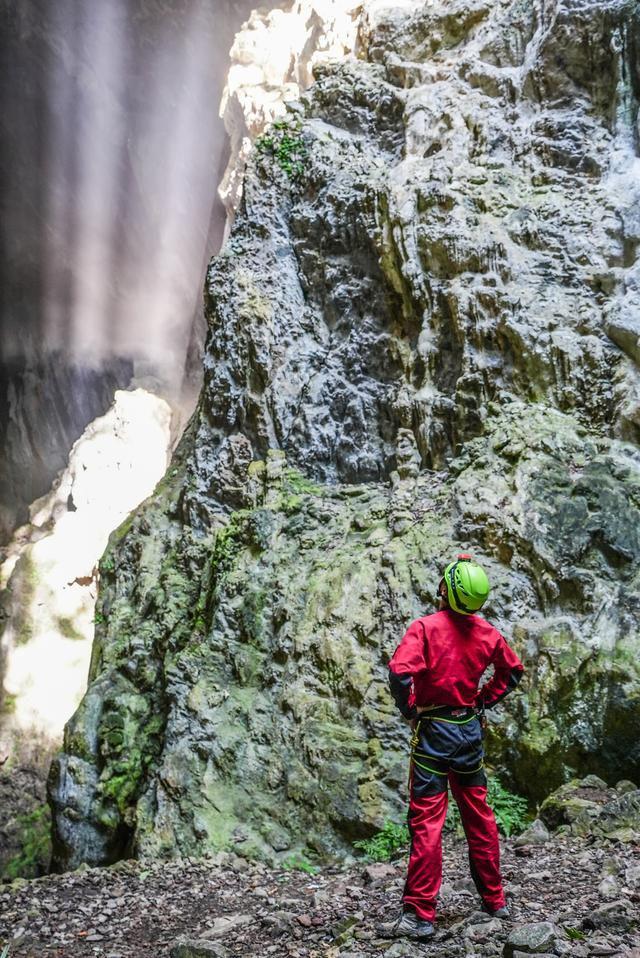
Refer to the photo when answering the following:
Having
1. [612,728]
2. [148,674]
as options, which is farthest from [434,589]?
[148,674]

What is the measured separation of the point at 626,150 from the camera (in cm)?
945

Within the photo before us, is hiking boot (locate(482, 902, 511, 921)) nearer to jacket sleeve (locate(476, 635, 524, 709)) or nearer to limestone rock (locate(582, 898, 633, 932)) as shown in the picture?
limestone rock (locate(582, 898, 633, 932))

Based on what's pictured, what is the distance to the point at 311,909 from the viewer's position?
412 cm

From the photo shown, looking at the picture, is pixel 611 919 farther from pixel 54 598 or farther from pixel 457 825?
pixel 54 598

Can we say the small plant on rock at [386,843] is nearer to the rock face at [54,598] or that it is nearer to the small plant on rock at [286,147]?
the rock face at [54,598]

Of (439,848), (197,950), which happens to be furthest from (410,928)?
(197,950)

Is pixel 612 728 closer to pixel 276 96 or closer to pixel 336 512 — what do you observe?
pixel 336 512

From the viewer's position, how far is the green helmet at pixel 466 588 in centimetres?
376

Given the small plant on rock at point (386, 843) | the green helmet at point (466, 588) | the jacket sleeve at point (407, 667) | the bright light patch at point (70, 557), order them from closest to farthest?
the jacket sleeve at point (407, 667) → the green helmet at point (466, 588) → the small plant on rock at point (386, 843) → the bright light patch at point (70, 557)

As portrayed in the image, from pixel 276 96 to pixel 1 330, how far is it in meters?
15.8

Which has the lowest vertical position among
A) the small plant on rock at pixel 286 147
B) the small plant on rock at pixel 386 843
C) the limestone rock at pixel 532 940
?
the small plant on rock at pixel 386 843

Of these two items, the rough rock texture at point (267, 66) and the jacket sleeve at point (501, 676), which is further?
the rough rock texture at point (267, 66)

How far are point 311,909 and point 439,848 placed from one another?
1.18 meters

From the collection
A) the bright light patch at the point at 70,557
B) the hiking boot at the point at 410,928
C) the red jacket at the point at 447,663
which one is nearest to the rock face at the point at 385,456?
the red jacket at the point at 447,663
